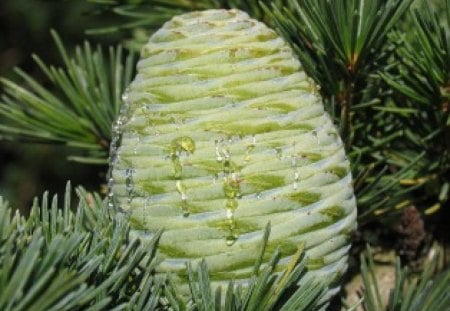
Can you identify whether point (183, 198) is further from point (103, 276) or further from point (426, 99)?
point (426, 99)

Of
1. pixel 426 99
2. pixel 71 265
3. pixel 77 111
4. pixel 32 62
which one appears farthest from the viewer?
pixel 32 62

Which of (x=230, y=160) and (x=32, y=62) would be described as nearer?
(x=230, y=160)

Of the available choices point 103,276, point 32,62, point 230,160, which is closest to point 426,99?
point 230,160

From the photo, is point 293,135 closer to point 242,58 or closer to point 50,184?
point 242,58

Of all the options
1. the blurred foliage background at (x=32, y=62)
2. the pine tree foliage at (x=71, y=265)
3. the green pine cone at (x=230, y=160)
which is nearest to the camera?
the pine tree foliage at (x=71, y=265)

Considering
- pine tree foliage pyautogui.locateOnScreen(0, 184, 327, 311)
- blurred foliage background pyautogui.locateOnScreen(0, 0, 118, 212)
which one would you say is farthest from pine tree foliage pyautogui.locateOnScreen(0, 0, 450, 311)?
blurred foliage background pyautogui.locateOnScreen(0, 0, 118, 212)

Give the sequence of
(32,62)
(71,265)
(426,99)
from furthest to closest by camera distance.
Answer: (32,62), (426,99), (71,265)

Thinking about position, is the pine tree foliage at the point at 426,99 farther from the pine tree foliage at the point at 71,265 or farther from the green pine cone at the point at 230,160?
the pine tree foliage at the point at 71,265

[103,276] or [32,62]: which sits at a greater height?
[32,62]

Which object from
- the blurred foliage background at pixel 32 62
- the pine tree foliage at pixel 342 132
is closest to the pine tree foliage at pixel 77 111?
the pine tree foliage at pixel 342 132
